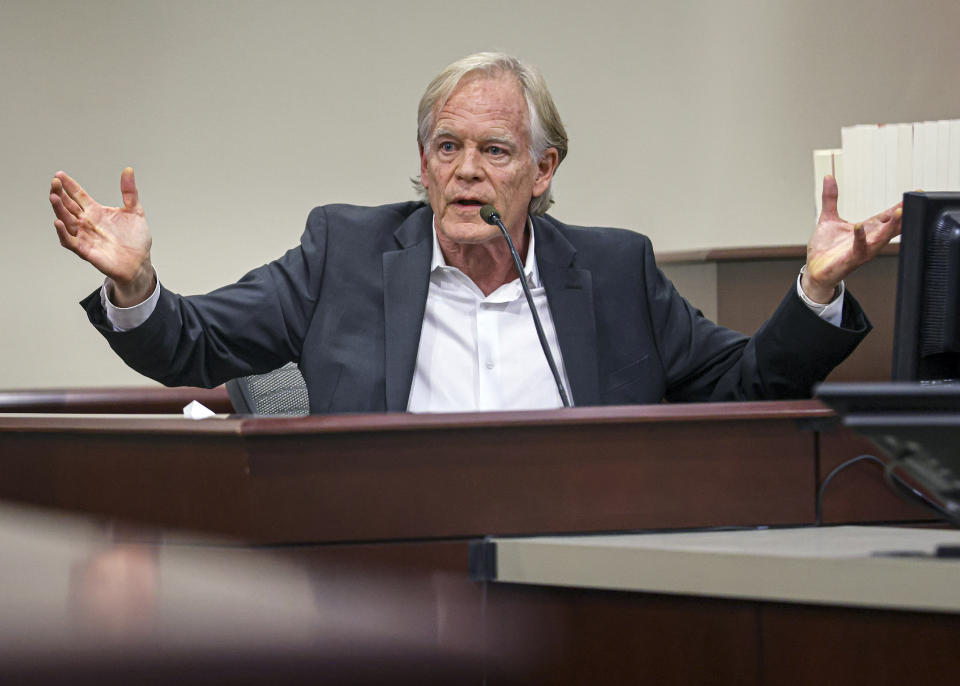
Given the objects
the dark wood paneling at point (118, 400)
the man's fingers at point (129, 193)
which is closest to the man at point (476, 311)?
the man's fingers at point (129, 193)

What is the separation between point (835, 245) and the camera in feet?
4.91

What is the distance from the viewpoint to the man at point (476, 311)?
159cm

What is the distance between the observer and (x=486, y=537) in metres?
1.00

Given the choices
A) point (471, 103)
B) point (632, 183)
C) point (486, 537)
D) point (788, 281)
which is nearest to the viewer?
point (486, 537)

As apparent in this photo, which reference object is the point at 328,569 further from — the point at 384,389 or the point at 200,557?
the point at 384,389

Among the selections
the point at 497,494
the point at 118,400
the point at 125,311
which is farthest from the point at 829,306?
the point at 118,400

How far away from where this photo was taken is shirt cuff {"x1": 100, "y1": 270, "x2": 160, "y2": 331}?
58.3 inches

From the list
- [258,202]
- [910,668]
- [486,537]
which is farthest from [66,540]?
[258,202]

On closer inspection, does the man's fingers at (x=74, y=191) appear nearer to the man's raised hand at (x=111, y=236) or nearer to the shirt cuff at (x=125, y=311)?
the man's raised hand at (x=111, y=236)

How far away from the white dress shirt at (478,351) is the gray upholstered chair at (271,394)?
187 millimetres

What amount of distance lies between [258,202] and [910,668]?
8.92ft

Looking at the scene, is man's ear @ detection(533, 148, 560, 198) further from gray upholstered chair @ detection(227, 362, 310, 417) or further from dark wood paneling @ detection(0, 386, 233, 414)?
dark wood paneling @ detection(0, 386, 233, 414)

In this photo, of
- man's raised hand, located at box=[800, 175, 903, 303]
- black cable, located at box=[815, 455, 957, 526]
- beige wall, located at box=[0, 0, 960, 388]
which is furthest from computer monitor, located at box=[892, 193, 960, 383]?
beige wall, located at box=[0, 0, 960, 388]

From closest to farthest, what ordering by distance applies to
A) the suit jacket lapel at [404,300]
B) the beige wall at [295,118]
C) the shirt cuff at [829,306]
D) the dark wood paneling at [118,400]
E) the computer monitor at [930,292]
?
the computer monitor at [930,292] → the shirt cuff at [829,306] → the suit jacket lapel at [404,300] → the dark wood paneling at [118,400] → the beige wall at [295,118]
